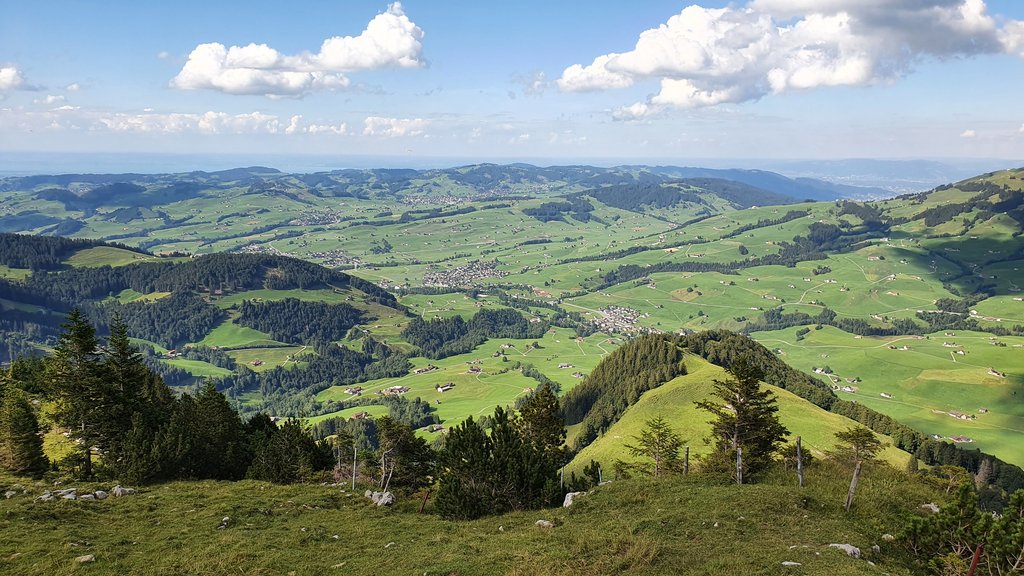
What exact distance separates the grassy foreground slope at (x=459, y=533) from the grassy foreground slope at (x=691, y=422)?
181ft

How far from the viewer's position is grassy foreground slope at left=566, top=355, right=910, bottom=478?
349 feet

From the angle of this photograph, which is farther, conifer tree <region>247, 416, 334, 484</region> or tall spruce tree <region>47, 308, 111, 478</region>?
conifer tree <region>247, 416, 334, 484</region>

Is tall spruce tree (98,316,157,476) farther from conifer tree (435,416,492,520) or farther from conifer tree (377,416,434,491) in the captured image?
conifer tree (435,416,492,520)

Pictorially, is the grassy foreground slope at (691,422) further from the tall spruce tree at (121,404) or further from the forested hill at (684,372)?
the tall spruce tree at (121,404)

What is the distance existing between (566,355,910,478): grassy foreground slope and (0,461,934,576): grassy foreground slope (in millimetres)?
55127

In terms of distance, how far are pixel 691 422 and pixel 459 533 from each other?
92.5 metres

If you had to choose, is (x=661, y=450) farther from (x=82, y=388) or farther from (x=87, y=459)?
(x=82, y=388)

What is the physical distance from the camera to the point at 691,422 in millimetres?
119625

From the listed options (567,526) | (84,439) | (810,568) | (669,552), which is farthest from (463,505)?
(84,439)

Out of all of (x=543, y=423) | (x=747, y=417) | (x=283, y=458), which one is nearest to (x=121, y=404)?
(x=283, y=458)

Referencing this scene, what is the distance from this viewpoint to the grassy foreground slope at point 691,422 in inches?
4182

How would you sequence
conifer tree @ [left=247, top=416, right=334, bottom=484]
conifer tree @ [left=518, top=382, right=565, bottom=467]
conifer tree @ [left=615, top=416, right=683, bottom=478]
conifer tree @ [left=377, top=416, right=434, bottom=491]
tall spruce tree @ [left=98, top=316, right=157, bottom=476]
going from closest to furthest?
tall spruce tree @ [left=98, top=316, right=157, bottom=476]
conifer tree @ [left=377, top=416, right=434, bottom=491]
conifer tree @ [left=247, top=416, right=334, bottom=484]
conifer tree @ [left=615, top=416, right=683, bottom=478]
conifer tree @ [left=518, top=382, right=565, bottom=467]

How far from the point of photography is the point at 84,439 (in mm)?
57875

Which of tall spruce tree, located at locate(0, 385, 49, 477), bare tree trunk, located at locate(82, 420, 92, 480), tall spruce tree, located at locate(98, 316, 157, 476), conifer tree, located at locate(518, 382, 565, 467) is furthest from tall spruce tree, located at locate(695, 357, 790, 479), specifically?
tall spruce tree, located at locate(0, 385, 49, 477)
